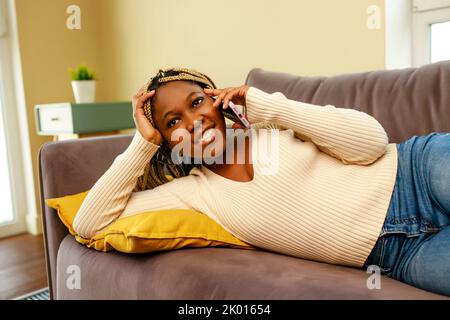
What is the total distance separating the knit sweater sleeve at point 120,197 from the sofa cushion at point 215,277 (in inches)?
2.8

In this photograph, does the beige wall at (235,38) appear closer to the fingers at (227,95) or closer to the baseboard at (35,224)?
the fingers at (227,95)

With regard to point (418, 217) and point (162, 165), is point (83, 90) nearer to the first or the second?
point (162, 165)

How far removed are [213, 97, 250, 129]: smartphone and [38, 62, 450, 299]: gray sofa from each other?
11.4 inches

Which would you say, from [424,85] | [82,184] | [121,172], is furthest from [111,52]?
[424,85]

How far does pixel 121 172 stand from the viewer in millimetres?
983

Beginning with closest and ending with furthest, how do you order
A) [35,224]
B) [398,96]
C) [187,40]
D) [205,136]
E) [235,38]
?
1. [205,136]
2. [398,96]
3. [235,38]
4. [187,40]
5. [35,224]

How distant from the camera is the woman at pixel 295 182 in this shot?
80 centimetres

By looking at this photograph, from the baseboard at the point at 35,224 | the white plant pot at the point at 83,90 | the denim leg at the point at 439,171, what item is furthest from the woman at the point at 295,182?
the baseboard at the point at 35,224

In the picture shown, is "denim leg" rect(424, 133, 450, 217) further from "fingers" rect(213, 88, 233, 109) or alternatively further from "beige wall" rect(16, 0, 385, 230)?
"beige wall" rect(16, 0, 385, 230)

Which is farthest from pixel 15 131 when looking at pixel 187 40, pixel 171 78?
pixel 171 78

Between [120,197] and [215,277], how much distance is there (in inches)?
14.2

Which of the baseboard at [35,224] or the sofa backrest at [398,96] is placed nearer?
the sofa backrest at [398,96]

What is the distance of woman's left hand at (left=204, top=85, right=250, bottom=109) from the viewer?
95cm

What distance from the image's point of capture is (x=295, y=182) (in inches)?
34.9
